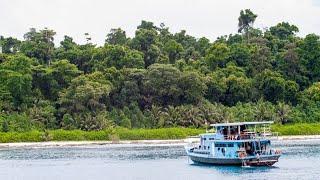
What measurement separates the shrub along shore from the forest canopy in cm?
120

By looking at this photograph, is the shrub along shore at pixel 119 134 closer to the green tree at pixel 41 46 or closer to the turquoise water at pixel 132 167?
the turquoise water at pixel 132 167

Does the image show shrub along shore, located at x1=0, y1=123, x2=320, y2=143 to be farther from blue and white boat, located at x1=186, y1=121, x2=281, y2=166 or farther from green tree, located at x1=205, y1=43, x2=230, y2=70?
blue and white boat, located at x1=186, y1=121, x2=281, y2=166

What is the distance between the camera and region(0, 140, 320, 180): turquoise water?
5572cm

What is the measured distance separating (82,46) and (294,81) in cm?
3735

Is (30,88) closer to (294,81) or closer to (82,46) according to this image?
(82,46)

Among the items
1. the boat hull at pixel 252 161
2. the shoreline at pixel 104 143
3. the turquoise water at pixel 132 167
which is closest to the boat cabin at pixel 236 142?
the boat hull at pixel 252 161

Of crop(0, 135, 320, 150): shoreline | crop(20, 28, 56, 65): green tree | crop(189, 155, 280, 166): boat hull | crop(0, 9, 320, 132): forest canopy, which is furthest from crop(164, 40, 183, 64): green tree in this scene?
crop(189, 155, 280, 166): boat hull

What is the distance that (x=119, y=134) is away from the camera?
10238cm

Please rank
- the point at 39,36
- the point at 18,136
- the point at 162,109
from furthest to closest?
the point at 39,36 < the point at 162,109 < the point at 18,136

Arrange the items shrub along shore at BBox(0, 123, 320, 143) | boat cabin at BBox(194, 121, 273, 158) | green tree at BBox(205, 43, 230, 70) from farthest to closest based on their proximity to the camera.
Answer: green tree at BBox(205, 43, 230, 70) < shrub along shore at BBox(0, 123, 320, 143) < boat cabin at BBox(194, 121, 273, 158)

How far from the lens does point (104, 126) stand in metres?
102

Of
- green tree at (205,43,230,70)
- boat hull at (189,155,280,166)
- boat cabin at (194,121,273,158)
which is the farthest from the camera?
green tree at (205,43,230,70)

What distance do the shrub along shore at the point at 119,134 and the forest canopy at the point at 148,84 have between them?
1.20 m

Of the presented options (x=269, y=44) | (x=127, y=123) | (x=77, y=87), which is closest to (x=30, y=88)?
(x=77, y=87)
